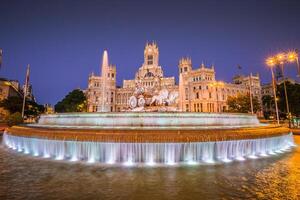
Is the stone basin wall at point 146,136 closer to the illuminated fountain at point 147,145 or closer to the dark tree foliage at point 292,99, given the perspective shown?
the illuminated fountain at point 147,145

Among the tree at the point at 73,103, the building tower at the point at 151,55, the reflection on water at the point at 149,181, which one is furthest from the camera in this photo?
the building tower at the point at 151,55

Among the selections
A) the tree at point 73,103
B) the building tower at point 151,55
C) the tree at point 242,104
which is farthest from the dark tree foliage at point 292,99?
the building tower at point 151,55

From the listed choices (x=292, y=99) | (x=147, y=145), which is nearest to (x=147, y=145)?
(x=147, y=145)

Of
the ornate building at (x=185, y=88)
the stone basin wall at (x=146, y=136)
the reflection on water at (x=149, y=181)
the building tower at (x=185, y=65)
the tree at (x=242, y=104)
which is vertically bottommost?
the reflection on water at (x=149, y=181)

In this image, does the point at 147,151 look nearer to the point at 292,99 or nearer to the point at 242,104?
the point at 292,99

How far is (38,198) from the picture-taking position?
4.96 metres

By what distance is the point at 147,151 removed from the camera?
28.6 feet

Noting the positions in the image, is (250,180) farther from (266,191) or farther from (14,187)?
(14,187)

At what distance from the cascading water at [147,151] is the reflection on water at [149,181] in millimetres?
863

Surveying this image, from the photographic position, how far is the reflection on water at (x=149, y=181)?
5.25 metres

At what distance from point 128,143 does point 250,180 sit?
503 cm

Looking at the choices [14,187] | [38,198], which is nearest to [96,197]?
[38,198]

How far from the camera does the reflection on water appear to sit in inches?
207

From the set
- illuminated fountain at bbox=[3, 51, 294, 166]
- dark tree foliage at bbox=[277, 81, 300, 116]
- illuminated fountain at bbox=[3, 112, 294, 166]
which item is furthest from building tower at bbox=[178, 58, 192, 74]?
illuminated fountain at bbox=[3, 112, 294, 166]
